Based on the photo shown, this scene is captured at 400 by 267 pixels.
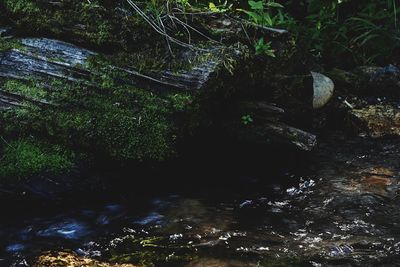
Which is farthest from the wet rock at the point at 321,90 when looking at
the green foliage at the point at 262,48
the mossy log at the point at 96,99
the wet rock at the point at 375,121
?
the mossy log at the point at 96,99

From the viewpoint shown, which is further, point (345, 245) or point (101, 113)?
point (101, 113)

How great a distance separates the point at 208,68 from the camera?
4496 millimetres

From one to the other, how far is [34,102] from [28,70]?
394 mm

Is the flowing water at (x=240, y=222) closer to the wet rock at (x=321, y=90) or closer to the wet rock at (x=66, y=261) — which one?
the wet rock at (x=66, y=261)

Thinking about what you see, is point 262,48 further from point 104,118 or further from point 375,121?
point 375,121

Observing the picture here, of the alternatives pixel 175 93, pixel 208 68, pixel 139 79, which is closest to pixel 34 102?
pixel 139 79

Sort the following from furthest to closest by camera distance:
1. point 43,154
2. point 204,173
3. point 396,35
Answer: point 396,35, point 204,173, point 43,154

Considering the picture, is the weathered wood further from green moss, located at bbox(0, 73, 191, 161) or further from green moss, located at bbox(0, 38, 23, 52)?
green moss, located at bbox(0, 38, 23, 52)

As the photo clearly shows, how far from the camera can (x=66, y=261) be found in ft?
10.7

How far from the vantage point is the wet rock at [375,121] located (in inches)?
224

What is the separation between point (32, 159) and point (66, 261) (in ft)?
4.06

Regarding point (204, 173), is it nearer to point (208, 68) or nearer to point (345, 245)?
point (208, 68)

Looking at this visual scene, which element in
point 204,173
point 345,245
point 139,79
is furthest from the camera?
point 204,173

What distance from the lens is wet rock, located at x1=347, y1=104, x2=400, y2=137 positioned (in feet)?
18.7
